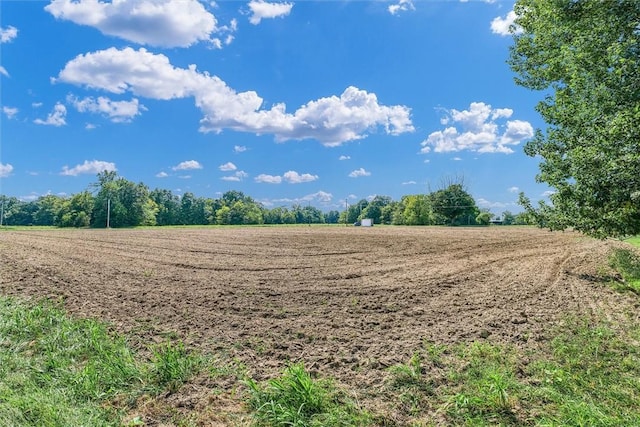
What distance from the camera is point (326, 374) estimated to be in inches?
164

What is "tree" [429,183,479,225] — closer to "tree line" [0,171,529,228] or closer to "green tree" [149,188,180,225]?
"tree line" [0,171,529,228]

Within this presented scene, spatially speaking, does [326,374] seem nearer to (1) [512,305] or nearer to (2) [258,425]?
(2) [258,425]

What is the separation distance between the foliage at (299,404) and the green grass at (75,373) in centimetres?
108

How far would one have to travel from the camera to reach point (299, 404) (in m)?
3.48

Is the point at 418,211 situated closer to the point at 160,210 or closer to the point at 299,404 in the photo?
the point at 160,210

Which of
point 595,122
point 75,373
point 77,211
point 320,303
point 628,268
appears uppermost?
point 595,122

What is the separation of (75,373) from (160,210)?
95.1m

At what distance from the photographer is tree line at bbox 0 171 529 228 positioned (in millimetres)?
71250

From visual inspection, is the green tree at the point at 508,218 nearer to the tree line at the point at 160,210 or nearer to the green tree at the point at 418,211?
the tree line at the point at 160,210

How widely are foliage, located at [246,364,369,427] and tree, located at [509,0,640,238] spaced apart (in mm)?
7963

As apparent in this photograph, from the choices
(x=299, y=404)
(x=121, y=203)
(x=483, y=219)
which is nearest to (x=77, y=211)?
(x=121, y=203)

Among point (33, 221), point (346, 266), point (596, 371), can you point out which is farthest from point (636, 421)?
point (33, 221)

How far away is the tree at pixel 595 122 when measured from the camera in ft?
27.0

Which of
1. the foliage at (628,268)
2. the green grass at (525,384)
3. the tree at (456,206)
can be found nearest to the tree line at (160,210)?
the tree at (456,206)
